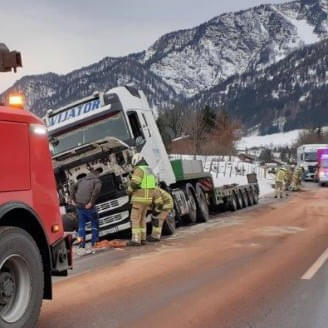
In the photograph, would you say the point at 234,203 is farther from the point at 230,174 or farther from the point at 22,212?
the point at 230,174

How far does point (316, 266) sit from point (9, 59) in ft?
19.0

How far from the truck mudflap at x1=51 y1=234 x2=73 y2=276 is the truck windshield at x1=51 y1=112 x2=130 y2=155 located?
24.4 ft

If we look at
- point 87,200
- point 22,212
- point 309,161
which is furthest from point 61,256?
point 309,161

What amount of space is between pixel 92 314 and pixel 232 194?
16.3 meters

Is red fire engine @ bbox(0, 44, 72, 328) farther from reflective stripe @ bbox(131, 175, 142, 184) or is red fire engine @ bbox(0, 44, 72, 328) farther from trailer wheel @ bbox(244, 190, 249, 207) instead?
trailer wheel @ bbox(244, 190, 249, 207)

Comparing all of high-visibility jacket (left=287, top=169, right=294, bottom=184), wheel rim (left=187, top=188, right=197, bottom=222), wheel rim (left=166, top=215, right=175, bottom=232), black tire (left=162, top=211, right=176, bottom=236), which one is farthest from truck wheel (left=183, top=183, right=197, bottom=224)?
high-visibility jacket (left=287, top=169, right=294, bottom=184)

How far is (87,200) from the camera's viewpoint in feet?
39.3

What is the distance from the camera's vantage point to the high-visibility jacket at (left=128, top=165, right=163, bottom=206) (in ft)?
40.1

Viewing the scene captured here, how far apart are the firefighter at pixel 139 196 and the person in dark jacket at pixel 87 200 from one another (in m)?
0.70

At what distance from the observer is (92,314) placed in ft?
20.8

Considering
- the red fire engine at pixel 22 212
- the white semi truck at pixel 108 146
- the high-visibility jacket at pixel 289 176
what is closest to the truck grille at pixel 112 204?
the white semi truck at pixel 108 146

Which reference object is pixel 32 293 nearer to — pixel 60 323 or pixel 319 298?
pixel 60 323

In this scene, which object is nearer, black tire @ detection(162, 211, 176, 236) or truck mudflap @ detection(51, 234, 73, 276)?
truck mudflap @ detection(51, 234, 73, 276)

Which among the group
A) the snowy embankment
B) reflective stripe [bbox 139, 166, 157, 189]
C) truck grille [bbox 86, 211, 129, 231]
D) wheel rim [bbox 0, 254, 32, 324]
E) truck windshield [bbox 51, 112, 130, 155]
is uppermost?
truck windshield [bbox 51, 112, 130, 155]
